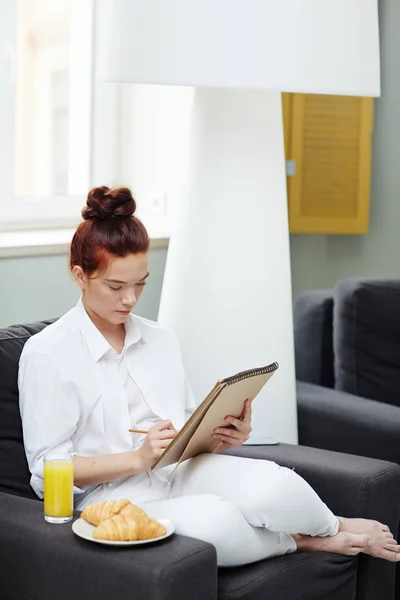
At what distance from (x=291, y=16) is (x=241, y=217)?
1.72ft

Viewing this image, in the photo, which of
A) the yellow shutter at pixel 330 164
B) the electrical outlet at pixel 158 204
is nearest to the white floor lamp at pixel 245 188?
the electrical outlet at pixel 158 204

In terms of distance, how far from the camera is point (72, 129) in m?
3.51

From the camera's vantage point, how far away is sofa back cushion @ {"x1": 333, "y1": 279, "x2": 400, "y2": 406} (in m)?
3.17

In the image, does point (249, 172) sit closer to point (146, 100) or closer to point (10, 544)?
point (146, 100)

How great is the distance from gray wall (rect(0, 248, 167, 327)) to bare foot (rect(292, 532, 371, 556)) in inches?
43.3

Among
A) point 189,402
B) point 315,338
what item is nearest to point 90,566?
point 189,402

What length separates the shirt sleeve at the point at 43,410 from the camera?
84.8 inches

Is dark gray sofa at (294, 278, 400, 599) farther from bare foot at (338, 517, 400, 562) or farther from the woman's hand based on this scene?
the woman's hand

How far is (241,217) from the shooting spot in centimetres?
274

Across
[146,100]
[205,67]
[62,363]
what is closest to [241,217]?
[205,67]

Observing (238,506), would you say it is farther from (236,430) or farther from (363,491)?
(363,491)

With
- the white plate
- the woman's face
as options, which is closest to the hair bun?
the woman's face

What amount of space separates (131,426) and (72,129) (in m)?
1.47

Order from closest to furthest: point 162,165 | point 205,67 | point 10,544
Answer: point 10,544
point 205,67
point 162,165
